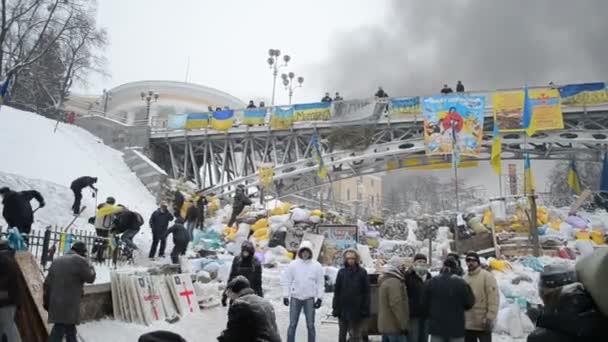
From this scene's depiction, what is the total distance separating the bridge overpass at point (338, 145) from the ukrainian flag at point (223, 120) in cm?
66

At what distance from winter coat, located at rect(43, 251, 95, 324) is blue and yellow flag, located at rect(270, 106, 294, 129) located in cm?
2144

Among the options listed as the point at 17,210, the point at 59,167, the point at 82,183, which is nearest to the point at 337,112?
the point at 59,167

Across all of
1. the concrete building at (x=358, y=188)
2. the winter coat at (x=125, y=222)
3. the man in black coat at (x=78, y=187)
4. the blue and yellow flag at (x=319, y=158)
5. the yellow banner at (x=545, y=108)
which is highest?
the concrete building at (x=358, y=188)

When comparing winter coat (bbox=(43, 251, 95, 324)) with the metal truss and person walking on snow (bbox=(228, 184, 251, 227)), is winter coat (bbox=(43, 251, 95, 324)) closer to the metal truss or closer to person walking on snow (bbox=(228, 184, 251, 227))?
person walking on snow (bbox=(228, 184, 251, 227))

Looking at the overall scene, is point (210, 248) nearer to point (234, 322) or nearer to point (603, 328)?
point (234, 322)

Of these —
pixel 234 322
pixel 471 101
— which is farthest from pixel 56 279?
pixel 471 101

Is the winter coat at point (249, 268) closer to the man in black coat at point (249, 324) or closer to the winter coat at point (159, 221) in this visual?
the man in black coat at point (249, 324)

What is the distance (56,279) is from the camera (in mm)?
4930

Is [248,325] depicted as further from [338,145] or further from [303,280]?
[338,145]

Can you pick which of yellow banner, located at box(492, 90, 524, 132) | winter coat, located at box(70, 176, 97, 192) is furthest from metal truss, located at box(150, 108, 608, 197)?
winter coat, located at box(70, 176, 97, 192)

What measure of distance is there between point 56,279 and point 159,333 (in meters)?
3.55

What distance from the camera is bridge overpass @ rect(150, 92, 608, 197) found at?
910 inches

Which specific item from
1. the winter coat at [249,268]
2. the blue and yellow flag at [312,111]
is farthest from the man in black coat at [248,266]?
the blue and yellow flag at [312,111]

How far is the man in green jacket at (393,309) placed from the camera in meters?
5.62
